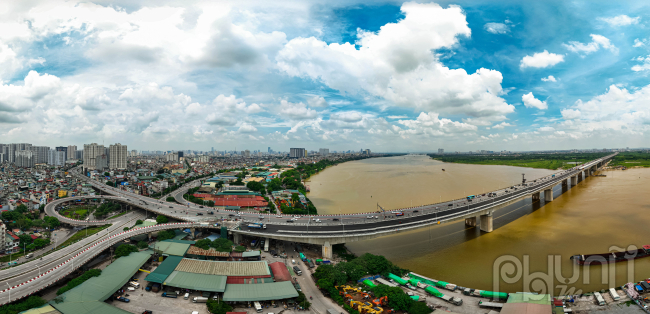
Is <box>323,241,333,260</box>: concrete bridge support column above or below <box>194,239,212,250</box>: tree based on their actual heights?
below

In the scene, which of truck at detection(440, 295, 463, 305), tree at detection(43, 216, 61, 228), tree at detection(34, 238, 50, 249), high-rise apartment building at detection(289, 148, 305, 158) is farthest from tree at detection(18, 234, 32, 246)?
high-rise apartment building at detection(289, 148, 305, 158)

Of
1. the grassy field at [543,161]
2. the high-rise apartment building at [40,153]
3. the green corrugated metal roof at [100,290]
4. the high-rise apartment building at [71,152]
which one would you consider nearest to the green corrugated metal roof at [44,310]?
the green corrugated metal roof at [100,290]

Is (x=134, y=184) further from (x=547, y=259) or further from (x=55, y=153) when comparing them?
(x=55, y=153)

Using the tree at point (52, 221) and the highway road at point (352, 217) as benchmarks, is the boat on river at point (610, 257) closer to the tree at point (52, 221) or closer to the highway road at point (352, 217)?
the highway road at point (352, 217)

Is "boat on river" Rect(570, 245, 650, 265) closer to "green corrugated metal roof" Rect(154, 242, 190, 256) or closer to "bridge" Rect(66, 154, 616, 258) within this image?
"bridge" Rect(66, 154, 616, 258)

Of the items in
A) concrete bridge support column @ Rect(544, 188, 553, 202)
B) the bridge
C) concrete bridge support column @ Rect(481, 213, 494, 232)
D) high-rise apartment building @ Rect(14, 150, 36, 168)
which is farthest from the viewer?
high-rise apartment building @ Rect(14, 150, 36, 168)

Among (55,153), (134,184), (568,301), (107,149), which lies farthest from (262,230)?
(55,153)
